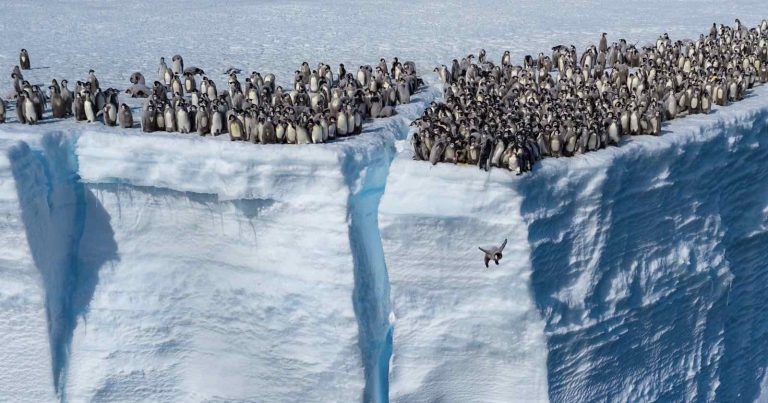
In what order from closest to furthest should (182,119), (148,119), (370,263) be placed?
(370,263) → (182,119) → (148,119)

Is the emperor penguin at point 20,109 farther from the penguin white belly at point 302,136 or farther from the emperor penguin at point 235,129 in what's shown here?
the penguin white belly at point 302,136

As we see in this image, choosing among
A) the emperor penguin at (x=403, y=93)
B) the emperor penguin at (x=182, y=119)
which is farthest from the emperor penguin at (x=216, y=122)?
the emperor penguin at (x=403, y=93)

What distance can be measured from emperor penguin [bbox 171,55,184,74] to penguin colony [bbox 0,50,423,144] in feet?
3.17

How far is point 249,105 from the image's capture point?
Result: 46.5 feet

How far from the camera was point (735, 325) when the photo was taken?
47.0ft

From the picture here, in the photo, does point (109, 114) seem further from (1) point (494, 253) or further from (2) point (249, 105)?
(1) point (494, 253)

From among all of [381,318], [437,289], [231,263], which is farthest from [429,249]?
[231,263]

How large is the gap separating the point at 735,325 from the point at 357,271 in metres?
5.74

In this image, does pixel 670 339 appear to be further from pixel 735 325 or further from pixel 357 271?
pixel 357 271

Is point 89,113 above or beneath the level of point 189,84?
beneath

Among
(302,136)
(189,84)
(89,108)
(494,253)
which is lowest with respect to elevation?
(494,253)

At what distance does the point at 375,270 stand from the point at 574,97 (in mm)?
4002

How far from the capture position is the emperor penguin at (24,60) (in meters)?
18.3

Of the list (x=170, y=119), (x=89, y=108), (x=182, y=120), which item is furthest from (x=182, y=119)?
(x=89, y=108)
